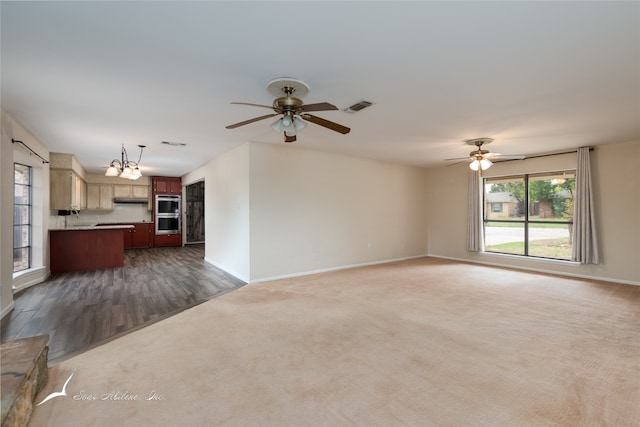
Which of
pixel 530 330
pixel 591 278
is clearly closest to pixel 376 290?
pixel 530 330

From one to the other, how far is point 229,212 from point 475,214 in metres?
5.77

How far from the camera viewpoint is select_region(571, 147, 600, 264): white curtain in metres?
5.15

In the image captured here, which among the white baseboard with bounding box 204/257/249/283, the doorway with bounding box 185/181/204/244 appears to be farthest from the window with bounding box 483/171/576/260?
the doorway with bounding box 185/181/204/244

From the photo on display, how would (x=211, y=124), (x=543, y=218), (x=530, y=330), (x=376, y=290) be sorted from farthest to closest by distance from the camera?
(x=543, y=218), (x=376, y=290), (x=211, y=124), (x=530, y=330)

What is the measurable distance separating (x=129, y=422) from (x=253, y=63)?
263 centimetres

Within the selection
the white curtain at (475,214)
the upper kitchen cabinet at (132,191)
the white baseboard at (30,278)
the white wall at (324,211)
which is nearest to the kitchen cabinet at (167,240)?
the upper kitchen cabinet at (132,191)

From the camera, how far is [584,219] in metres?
5.21

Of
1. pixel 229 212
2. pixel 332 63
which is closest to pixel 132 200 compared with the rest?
pixel 229 212

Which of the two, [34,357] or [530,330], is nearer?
[34,357]

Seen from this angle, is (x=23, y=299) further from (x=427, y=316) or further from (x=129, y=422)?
(x=427, y=316)

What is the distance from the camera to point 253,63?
7.56 feet

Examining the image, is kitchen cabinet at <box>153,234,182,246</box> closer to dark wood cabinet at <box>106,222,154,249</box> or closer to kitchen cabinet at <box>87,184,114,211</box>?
dark wood cabinet at <box>106,222,154,249</box>

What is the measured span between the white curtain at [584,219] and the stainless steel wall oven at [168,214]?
11.0 meters

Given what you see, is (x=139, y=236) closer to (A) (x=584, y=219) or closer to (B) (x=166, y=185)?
(B) (x=166, y=185)
